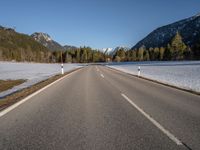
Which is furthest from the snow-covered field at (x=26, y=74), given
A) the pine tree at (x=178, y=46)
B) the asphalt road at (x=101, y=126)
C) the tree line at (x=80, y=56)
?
the tree line at (x=80, y=56)

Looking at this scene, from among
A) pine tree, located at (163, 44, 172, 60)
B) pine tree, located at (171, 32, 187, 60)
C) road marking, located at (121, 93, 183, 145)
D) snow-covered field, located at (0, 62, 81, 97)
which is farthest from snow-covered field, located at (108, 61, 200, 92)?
pine tree, located at (163, 44, 172, 60)

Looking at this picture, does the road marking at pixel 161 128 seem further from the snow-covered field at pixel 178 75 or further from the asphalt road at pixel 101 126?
the snow-covered field at pixel 178 75

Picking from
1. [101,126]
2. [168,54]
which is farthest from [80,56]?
[101,126]

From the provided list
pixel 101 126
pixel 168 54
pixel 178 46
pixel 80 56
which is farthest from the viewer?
pixel 80 56

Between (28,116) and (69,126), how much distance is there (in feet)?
5.21

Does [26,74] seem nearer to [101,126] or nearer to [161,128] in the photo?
[101,126]

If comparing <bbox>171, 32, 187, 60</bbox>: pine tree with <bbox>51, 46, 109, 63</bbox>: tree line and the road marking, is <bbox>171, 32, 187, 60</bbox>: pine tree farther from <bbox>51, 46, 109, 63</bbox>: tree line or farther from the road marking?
the road marking

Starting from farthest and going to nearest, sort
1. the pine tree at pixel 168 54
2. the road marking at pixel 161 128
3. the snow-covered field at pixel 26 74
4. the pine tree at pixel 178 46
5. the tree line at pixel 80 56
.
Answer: the tree line at pixel 80 56 < the pine tree at pixel 168 54 < the pine tree at pixel 178 46 < the snow-covered field at pixel 26 74 < the road marking at pixel 161 128

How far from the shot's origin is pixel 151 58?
13662 centimetres

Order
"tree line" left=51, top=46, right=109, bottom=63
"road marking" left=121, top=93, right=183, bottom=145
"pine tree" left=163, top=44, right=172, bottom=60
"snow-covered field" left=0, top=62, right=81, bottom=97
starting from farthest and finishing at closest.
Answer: "tree line" left=51, top=46, right=109, bottom=63
"pine tree" left=163, top=44, right=172, bottom=60
"snow-covered field" left=0, top=62, right=81, bottom=97
"road marking" left=121, top=93, right=183, bottom=145

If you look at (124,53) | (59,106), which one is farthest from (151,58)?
(59,106)

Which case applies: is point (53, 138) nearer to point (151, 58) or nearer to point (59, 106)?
point (59, 106)

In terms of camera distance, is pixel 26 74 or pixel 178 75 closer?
pixel 178 75

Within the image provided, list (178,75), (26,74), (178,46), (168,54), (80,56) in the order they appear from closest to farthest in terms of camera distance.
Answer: (178,75), (26,74), (178,46), (168,54), (80,56)
